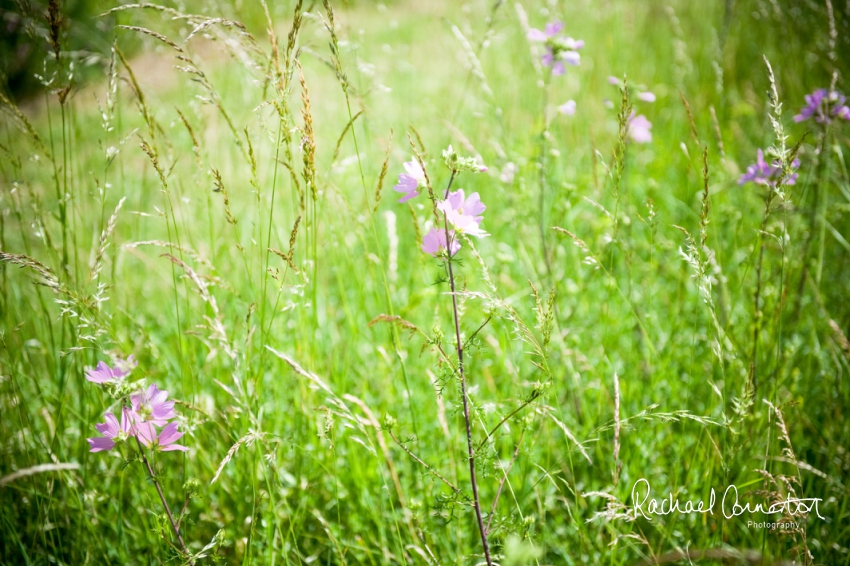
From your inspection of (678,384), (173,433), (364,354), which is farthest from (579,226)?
(173,433)

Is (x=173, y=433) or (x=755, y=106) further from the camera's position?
(x=755, y=106)

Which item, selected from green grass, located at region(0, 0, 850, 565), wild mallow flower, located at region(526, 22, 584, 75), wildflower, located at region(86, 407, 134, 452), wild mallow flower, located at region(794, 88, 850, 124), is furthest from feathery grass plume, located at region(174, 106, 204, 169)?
wild mallow flower, located at region(794, 88, 850, 124)

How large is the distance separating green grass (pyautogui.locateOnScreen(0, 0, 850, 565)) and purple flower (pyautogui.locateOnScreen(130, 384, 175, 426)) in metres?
0.07

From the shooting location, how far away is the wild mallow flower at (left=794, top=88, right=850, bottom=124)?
4.98 feet

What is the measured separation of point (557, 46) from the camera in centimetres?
169

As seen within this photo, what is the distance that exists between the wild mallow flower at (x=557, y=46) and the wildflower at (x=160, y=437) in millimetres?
1574

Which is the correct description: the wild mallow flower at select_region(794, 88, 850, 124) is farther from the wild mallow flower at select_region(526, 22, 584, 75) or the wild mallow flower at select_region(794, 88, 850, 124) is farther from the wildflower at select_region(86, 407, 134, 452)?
the wildflower at select_region(86, 407, 134, 452)

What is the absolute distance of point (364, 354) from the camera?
207 cm

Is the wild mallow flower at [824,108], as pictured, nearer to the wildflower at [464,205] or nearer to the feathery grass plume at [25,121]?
the wildflower at [464,205]

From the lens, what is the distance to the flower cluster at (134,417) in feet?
3.09

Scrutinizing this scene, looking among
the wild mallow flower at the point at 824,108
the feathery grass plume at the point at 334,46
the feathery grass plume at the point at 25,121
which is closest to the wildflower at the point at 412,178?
the feathery grass plume at the point at 334,46

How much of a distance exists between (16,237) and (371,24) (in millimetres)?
Answer: 4861

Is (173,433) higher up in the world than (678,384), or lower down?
higher up

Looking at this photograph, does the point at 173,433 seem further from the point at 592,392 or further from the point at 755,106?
the point at 755,106
